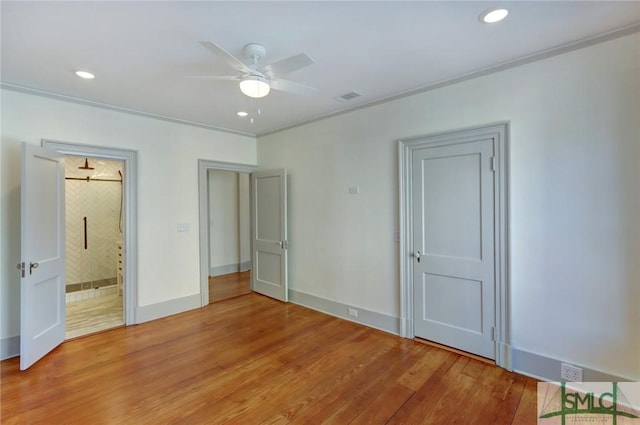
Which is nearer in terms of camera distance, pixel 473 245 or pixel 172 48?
pixel 172 48

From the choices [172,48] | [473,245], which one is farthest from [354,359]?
[172,48]

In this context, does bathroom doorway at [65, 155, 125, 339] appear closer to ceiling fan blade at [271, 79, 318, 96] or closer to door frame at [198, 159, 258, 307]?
door frame at [198, 159, 258, 307]

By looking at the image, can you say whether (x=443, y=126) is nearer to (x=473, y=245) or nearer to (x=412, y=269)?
(x=473, y=245)

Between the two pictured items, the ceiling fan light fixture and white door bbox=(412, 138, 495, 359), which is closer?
the ceiling fan light fixture

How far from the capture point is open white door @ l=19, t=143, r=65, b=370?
2.76 meters

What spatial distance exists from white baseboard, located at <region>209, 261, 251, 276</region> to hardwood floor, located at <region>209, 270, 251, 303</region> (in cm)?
14

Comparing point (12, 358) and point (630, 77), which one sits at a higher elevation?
point (630, 77)

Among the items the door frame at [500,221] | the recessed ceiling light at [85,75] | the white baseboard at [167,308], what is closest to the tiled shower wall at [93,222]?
the white baseboard at [167,308]

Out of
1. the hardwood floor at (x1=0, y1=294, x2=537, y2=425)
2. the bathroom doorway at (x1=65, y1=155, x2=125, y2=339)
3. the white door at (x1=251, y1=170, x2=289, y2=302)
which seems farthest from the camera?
the bathroom doorway at (x1=65, y1=155, x2=125, y2=339)

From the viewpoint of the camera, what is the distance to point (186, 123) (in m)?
4.37

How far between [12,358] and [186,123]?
330 cm

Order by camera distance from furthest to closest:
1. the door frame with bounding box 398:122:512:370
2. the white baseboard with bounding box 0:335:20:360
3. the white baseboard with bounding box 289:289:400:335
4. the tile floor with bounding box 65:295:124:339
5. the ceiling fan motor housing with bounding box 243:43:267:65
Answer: the tile floor with bounding box 65:295:124:339, the white baseboard with bounding box 289:289:400:335, the white baseboard with bounding box 0:335:20:360, the door frame with bounding box 398:122:512:370, the ceiling fan motor housing with bounding box 243:43:267:65

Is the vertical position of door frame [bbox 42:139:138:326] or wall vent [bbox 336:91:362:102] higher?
wall vent [bbox 336:91:362:102]

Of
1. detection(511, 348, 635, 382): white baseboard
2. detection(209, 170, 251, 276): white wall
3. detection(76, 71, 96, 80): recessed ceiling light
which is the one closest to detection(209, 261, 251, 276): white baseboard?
detection(209, 170, 251, 276): white wall
